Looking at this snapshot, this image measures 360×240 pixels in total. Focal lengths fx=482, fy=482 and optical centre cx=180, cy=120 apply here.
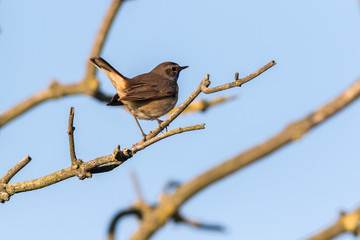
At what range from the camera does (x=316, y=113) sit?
138 cm

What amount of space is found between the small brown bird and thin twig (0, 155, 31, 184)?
8.64ft

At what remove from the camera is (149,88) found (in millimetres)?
8734

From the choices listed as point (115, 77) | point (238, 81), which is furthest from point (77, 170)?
point (115, 77)

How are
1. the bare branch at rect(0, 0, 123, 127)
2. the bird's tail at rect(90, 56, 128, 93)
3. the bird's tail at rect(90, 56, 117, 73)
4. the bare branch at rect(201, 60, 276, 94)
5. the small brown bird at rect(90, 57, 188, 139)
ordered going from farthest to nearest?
the small brown bird at rect(90, 57, 188, 139), the bird's tail at rect(90, 56, 128, 93), the bird's tail at rect(90, 56, 117, 73), the bare branch at rect(0, 0, 123, 127), the bare branch at rect(201, 60, 276, 94)

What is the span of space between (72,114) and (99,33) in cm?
283

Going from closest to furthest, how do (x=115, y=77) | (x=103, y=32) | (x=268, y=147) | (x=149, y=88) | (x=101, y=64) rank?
(x=268, y=147) → (x=103, y=32) → (x=101, y=64) → (x=115, y=77) → (x=149, y=88)

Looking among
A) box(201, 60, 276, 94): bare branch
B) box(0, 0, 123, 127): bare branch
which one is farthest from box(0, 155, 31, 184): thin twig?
box(0, 0, 123, 127): bare branch

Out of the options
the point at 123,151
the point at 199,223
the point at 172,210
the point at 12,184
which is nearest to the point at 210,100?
the point at 123,151

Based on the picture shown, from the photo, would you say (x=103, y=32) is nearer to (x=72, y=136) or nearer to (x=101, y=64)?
(x=101, y=64)

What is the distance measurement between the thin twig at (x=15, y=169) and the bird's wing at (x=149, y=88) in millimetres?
2784

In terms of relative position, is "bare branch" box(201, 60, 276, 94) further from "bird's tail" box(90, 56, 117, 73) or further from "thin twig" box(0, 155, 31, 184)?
"bird's tail" box(90, 56, 117, 73)

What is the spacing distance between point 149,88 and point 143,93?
0.44 m

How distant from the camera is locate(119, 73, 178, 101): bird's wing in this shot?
7950 mm

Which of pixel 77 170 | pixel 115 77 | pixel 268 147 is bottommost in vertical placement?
pixel 268 147
